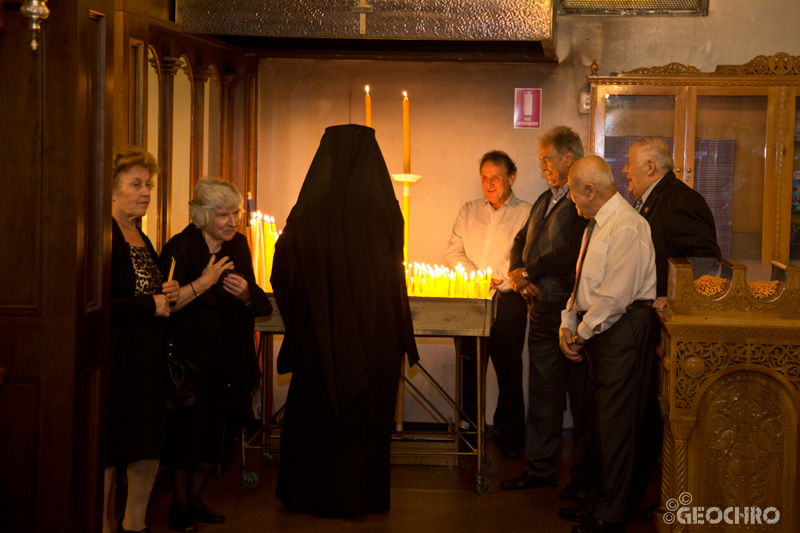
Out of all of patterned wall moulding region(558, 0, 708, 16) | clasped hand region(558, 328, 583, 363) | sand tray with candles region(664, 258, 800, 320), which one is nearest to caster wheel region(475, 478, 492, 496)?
clasped hand region(558, 328, 583, 363)

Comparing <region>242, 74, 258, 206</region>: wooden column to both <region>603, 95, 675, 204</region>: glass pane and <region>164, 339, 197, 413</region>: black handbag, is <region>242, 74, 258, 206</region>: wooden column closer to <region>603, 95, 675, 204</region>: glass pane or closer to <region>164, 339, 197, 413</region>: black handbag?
<region>164, 339, 197, 413</region>: black handbag

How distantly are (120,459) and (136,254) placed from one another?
86cm

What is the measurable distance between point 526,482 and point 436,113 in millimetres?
2607

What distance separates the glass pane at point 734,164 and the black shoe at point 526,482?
1.84 meters

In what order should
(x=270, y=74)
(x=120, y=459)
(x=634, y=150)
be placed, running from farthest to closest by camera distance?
(x=270, y=74)
(x=634, y=150)
(x=120, y=459)

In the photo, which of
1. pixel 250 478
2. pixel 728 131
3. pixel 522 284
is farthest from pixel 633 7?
pixel 250 478

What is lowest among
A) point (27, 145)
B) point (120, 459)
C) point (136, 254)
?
point (120, 459)

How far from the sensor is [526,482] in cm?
442

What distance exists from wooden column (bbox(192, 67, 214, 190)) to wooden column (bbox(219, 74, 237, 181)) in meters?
0.28

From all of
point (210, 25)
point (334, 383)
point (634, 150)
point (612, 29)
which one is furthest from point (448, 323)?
point (612, 29)

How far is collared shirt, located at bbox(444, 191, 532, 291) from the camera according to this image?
17.1 ft

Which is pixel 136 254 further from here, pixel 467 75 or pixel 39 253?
pixel 467 75

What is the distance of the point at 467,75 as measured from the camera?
5.57 m

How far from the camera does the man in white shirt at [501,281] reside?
5109 mm
